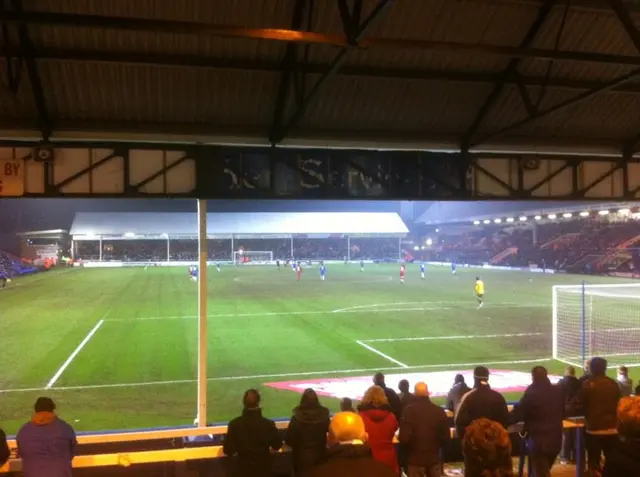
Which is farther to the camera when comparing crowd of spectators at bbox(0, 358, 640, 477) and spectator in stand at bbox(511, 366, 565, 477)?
spectator in stand at bbox(511, 366, 565, 477)

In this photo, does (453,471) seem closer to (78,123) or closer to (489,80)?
(489,80)

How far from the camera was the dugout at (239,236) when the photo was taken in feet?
218

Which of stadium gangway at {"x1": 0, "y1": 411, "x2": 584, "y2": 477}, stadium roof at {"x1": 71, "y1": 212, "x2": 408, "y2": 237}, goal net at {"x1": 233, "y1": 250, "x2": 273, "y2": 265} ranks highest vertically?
stadium roof at {"x1": 71, "y1": 212, "x2": 408, "y2": 237}

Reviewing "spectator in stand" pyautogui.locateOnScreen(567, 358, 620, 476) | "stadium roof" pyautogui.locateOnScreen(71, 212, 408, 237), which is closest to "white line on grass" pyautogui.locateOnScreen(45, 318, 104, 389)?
"spectator in stand" pyautogui.locateOnScreen(567, 358, 620, 476)

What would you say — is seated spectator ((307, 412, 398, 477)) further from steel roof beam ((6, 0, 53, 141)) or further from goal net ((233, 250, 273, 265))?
goal net ((233, 250, 273, 265))

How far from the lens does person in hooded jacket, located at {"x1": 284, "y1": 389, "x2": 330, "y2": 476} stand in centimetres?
517

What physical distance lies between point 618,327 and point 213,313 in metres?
16.7

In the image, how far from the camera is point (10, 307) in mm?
28391

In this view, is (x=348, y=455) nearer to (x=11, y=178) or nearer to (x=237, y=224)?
(x=11, y=178)

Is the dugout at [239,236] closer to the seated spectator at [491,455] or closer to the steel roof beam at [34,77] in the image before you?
the steel roof beam at [34,77]

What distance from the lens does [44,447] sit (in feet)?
17.0

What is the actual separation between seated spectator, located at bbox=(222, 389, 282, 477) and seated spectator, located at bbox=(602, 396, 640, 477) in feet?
9.49

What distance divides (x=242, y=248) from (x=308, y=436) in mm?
70275

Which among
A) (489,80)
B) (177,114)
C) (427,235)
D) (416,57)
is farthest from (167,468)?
(427,235)
